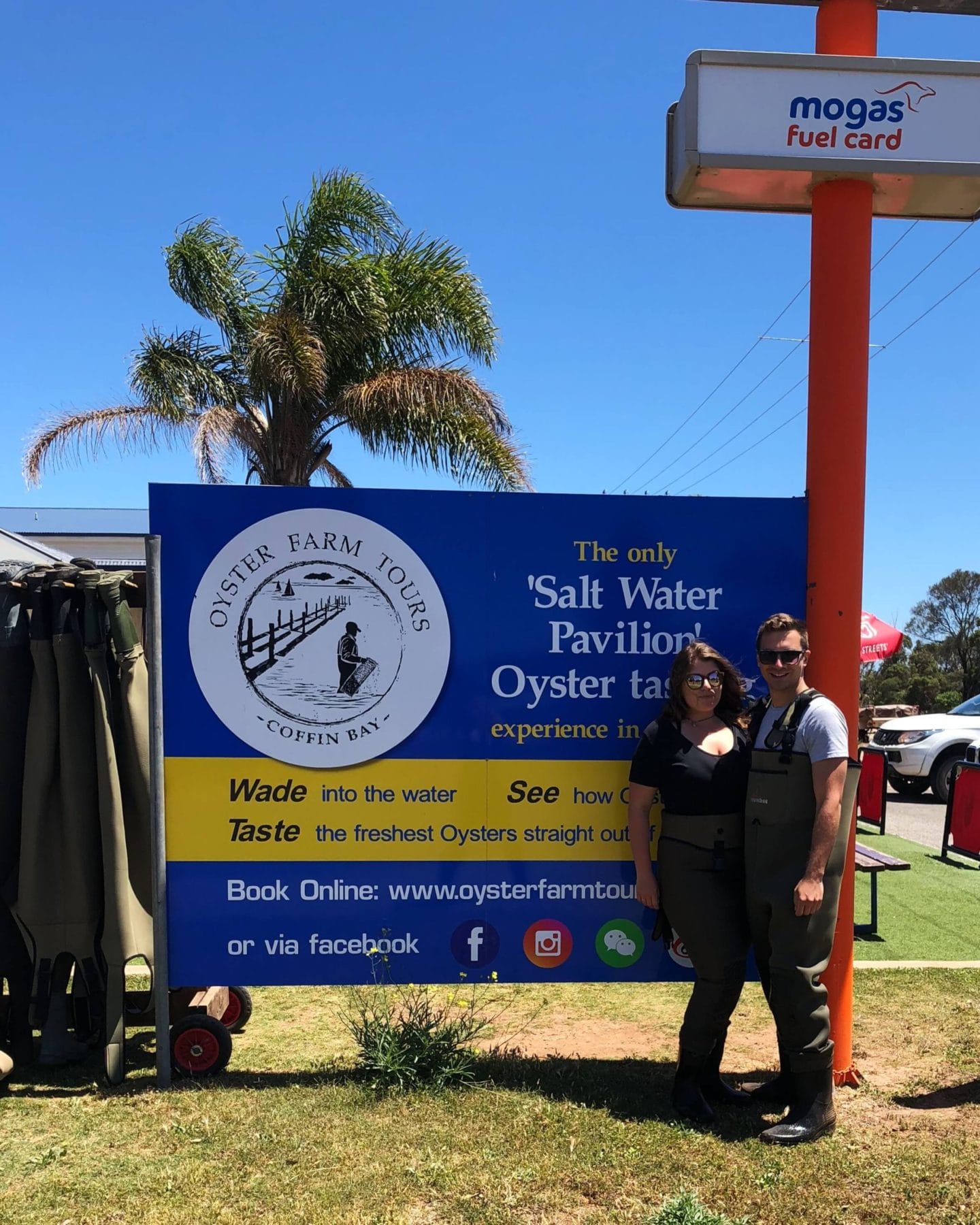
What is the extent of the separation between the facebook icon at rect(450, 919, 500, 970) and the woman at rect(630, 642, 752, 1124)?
0.77 metres

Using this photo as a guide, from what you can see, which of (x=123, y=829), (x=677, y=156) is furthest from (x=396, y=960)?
(x=677, y=156)

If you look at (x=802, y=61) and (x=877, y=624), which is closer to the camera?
(x=802, y=61)

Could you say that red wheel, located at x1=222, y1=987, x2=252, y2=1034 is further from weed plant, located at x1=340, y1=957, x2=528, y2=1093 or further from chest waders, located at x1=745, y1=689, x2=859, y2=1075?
chest waders, located at x1=745, y1=689, x2=859, y2=1075

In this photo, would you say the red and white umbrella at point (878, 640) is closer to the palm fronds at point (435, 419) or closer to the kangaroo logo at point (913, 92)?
the palm fronds at point (435, 419)

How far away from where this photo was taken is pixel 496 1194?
3162 mm

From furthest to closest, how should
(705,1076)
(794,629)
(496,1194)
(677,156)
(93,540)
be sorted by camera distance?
1. (93,540)
2. (677,156)
3. (705,1076)
4. (794,629)
5. (496,1194)

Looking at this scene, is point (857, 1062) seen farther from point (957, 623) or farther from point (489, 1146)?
point (957, 623)

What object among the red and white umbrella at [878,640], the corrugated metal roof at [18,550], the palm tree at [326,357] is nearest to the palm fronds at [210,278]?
the palm tree at [326,357]

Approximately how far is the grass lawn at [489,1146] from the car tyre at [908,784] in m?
10.9

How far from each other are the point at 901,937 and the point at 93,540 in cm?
2201

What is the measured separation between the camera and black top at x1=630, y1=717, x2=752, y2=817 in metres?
3.76

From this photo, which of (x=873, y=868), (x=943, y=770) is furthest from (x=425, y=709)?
(x=943, y=770)

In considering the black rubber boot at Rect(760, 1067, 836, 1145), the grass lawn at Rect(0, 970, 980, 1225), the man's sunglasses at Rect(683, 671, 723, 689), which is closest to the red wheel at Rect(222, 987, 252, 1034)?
the grass lawn at Rect(0, 970, 980, 1225)

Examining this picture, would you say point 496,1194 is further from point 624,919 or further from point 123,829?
point 123,829
